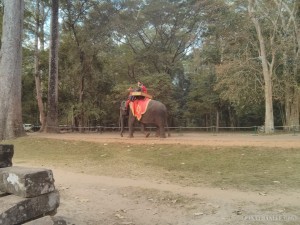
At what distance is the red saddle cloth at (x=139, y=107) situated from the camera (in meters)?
16.0

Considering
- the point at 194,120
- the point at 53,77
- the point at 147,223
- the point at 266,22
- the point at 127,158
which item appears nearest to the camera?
the point at 147,223

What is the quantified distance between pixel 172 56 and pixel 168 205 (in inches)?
957

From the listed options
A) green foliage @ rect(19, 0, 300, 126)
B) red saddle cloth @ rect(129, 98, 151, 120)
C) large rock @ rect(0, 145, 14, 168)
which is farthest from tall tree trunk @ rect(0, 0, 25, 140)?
large rock @ rect(0, 145, 14, 168)

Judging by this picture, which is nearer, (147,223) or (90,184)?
(147,223)

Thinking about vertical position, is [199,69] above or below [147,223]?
above

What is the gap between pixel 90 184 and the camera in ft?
24.6

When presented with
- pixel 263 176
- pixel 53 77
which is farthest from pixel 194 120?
pixel 263 176

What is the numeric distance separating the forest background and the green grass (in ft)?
36.3

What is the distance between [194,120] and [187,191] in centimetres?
3040

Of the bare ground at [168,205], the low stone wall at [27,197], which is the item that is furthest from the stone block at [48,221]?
the bare ground at [168,205]

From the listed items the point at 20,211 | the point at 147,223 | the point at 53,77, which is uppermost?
the point at 53,77

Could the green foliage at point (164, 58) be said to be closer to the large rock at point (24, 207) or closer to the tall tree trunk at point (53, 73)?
the tall tree trunk at point (53, 73)

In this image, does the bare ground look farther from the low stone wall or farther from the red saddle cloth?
the red saddle cloth

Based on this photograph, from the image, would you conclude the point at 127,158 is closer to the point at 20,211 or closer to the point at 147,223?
the point at 147,223
